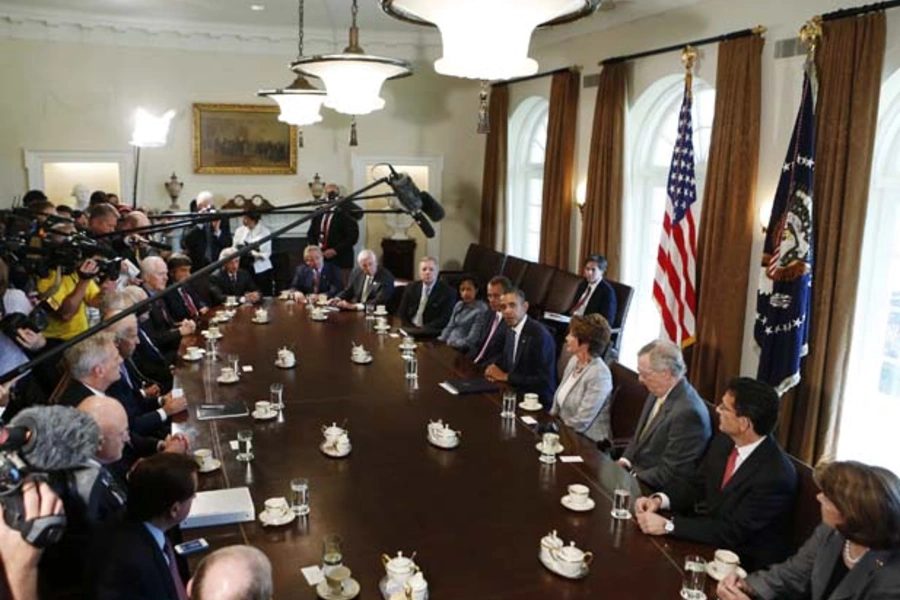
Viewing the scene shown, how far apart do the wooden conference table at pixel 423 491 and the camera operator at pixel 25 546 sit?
807 millimetres

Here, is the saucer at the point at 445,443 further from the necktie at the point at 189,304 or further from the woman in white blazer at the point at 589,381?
the necktie at the point at 189,304

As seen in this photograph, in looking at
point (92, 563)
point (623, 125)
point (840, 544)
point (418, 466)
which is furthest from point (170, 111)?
point (840, 544)

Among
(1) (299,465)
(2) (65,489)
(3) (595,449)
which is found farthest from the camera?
(3) (595,449)

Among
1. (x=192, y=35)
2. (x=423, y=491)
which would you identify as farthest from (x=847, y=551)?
(x=192, y=35)

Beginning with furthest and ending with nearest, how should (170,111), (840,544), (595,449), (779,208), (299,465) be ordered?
(170,111) < (779,208) < (595,449) < (299,465) < (840,544)

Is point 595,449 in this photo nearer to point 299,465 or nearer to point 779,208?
point 299,465

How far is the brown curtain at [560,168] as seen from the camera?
25.5 feet

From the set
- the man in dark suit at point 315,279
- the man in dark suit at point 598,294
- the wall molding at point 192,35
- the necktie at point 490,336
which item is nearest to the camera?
the necktie at point 490,336

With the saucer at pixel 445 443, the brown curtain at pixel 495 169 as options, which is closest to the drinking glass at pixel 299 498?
the saucer at pixel 445 443

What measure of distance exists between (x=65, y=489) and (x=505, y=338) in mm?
3758

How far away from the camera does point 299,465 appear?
3170 mm

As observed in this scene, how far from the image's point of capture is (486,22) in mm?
1963

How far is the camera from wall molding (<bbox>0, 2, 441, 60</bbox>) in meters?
8.40

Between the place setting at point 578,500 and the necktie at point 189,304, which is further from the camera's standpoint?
the necktie at point 189,304
